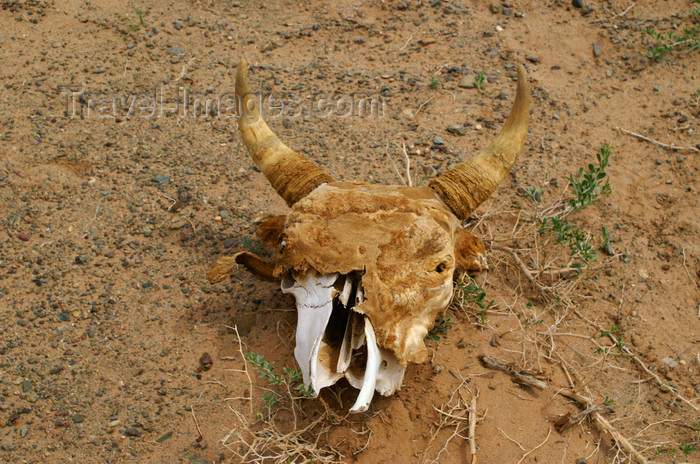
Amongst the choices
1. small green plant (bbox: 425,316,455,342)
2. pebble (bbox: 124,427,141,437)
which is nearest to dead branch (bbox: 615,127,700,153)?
small green plant (bbox: 425,316,455,342)

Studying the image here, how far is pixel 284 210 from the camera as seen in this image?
16.3ft

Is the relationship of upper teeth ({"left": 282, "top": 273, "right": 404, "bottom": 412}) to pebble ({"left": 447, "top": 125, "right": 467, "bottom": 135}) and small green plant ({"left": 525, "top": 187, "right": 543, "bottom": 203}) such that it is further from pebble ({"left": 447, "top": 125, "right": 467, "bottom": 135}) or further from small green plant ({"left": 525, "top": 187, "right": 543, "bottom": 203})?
pebble ({"left": 447, "top": 125, "right": 467, "bottom": 135})

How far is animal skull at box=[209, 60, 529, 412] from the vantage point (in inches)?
124

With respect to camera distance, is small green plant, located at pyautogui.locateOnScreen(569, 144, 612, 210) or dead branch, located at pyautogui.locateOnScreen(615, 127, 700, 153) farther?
dead branch, located at pyautogui.locateOnScreen(615, 127, 700, 153)

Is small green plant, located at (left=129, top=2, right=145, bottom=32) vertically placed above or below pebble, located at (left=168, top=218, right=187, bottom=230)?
above

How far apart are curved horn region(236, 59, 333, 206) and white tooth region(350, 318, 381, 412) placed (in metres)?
1.18

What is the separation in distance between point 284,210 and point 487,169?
66.0 inches

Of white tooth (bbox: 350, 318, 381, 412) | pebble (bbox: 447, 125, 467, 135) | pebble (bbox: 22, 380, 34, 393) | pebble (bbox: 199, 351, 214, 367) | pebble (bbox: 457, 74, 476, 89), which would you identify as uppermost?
white tooth (bbox: 350, 318, 381, 412)

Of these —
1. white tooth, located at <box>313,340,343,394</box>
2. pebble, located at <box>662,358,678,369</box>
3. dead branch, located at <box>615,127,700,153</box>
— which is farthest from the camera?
dead branch, located at <box>615,127,700,153</box>

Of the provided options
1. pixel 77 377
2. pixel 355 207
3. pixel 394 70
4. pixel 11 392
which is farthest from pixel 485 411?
pixel 394 70

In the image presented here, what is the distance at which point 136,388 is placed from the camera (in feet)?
12.3

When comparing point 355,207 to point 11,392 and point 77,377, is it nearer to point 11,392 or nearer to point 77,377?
point 77,377

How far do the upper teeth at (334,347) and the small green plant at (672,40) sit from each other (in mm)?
4746

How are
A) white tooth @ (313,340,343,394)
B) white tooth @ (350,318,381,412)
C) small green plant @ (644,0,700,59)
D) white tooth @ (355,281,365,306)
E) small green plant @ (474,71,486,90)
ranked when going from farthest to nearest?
small green plant @ (644,0,700,59)
small green plant @ (474,71,486,90)
white tooth @ (355,281,365,306)
white tooth @ (313,340,343,394)
white tooth @ (350,318,381,412)
